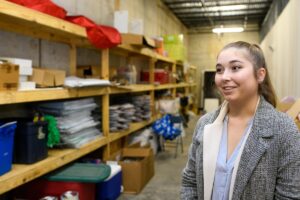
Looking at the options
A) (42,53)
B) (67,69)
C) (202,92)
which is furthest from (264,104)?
(202,92)

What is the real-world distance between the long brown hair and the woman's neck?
52mm

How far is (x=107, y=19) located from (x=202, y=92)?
24.5 feet

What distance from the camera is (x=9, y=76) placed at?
193cm

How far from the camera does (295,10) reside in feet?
12.5

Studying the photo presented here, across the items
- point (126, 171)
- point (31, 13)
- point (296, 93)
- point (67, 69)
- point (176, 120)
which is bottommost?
point (126, 171)

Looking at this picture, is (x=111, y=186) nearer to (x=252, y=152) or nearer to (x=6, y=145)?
(x=6, y=145)

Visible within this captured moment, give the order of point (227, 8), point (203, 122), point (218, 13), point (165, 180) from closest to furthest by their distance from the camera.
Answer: point (203, 122) < point (165, 180) < point (227, 8) < point (218, 13)

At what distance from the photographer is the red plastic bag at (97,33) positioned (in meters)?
2.88

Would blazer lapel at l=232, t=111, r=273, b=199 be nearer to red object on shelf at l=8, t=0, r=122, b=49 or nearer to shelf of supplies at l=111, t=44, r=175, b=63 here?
red object on shelf at l=8, t=0, r=122, b=49

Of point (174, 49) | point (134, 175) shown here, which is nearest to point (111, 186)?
point (134, 175)

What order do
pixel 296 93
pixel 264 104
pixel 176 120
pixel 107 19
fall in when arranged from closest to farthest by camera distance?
1. pixel 264 104
2. pixel 296 93
3. pixel 107 19
4. pixel 176 120

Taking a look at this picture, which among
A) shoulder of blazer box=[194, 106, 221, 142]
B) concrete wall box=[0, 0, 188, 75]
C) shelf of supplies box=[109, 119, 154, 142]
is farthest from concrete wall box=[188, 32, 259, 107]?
shoulder of blazer box=[194, 106, 221, 142]

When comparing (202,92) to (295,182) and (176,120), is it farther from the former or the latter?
(295,182)

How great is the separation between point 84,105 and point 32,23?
1.03 metres
